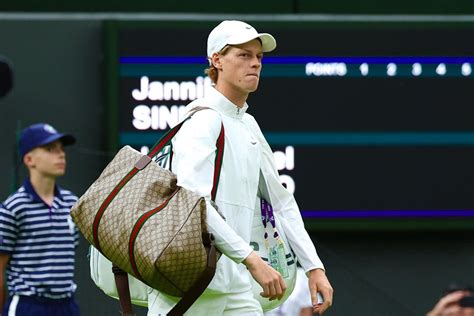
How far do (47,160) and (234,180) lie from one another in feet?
10.7

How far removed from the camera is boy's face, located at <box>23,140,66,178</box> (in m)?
8.04

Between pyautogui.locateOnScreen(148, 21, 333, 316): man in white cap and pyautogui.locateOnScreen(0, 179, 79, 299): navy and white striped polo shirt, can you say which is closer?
pyautogui.locateOnScreen(148, 21, 333, 316): man in white cap

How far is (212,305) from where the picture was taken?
4.93 m

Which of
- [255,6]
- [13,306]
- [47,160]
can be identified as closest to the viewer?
[13,306]

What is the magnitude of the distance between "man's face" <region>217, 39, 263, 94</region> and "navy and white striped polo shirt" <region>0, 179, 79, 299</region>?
2.74 metres

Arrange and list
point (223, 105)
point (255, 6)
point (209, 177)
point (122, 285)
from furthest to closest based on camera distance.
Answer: point (255, 6), point (223, 105), point (122, 285), point (209, 177)

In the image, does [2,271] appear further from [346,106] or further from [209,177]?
[209,177]

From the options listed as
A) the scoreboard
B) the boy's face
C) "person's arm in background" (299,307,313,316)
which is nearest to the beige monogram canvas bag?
"person's arm in background" (299,307,313,316)

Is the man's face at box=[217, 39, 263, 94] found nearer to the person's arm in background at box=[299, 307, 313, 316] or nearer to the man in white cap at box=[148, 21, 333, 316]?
the man in white cap at box=[148, 21, 333, 316]

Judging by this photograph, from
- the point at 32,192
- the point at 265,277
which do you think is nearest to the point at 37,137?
the point at 32,192

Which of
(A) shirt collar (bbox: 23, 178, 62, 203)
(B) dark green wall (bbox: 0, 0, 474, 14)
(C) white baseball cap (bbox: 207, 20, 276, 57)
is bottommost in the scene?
(A) shirt collar (bbox: 23, 178, 62, 203)

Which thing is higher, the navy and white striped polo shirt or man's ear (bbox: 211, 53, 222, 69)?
man's ear (bbox: 211, 53, 222, 69)

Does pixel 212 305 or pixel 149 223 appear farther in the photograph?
pixel 212 305

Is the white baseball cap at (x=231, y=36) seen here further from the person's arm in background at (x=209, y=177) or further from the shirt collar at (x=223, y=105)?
the person's arm in background at (x=209, y=177)
